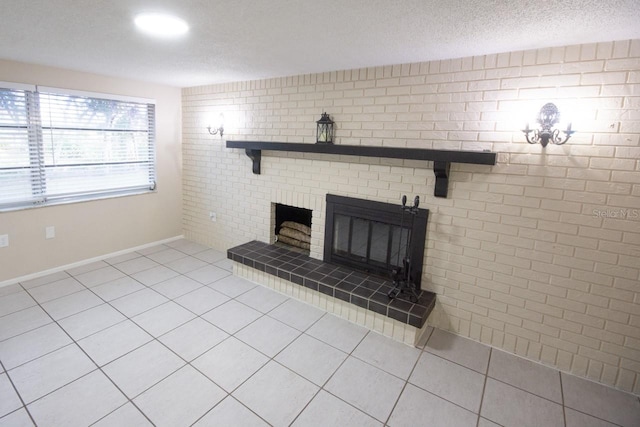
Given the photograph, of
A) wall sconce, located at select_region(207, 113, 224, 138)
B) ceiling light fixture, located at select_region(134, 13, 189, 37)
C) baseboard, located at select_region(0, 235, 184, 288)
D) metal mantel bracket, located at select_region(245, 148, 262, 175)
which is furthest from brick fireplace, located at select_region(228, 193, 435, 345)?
ceiling light fixture, located at select_region(134, 13, 189, 37)

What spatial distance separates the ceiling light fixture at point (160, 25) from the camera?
1855 mm

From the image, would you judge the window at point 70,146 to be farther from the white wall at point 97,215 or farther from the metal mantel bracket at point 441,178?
the metal mantel bracket at point 441,178

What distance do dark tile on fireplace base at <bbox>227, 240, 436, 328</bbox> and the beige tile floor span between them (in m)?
0.25

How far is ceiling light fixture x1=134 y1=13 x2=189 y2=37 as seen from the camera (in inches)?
73.0

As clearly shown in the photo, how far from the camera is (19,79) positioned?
3059 millimetres

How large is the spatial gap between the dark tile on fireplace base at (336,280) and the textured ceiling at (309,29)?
183 centimetres

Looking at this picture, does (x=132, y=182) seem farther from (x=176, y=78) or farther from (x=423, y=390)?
(x=423, y=390)

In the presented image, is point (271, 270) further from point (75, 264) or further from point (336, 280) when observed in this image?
point (75, 264)

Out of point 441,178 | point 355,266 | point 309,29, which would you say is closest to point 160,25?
point 309,29

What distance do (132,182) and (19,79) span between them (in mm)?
1445

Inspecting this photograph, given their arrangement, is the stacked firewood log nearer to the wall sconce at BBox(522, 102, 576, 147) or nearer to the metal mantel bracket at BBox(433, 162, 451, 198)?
the metal mantel bracket at BBox(433, 162, 451, 198)

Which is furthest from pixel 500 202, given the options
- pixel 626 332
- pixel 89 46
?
pixel 89 46

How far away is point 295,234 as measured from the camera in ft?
12.6

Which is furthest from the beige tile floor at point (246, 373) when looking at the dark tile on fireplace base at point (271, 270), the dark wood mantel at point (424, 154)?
the dark wood mantel at point (424, 154)
